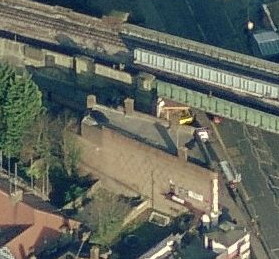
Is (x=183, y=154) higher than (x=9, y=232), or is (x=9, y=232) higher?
(x=183, y=154)

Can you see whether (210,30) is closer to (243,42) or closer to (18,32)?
(243,42)

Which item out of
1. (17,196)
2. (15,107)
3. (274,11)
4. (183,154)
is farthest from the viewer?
(274,11)

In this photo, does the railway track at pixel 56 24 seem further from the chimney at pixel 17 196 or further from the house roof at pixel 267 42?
the chimney at pixel 17 196

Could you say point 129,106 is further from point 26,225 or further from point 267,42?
point 267,42

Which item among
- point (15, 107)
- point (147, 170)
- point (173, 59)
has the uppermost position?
point (173, 59)

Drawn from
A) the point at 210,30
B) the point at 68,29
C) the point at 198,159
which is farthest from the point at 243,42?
the point at 198,159

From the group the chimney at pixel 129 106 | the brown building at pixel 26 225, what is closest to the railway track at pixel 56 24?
the chimney at pixel 129 106

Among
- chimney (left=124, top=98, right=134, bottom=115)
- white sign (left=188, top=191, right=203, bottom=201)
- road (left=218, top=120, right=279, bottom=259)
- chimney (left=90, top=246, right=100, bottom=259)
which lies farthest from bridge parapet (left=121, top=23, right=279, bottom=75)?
chimney (left=90, top=246, right=100, bottom=259)

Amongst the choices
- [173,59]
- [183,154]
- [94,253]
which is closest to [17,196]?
[94,253]
